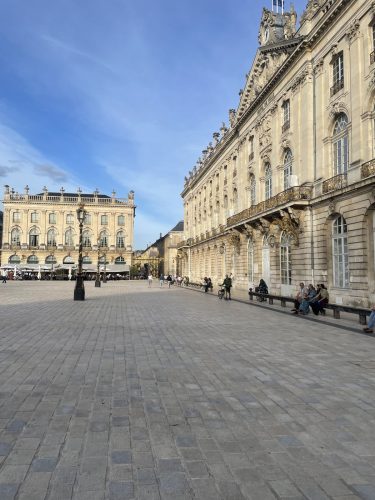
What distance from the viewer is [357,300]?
1798cm

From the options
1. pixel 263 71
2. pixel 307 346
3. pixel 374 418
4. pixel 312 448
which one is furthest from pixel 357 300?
pixel 263 71

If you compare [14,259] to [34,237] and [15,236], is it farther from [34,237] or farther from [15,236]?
[34,237]

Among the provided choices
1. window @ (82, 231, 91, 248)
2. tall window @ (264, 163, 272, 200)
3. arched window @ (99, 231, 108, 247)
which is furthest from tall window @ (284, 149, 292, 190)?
arched window @ (99, 231, 108, 247)

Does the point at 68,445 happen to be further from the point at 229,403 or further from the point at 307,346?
the point at 307,346

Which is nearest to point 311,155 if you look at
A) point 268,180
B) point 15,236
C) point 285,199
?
point 285,199

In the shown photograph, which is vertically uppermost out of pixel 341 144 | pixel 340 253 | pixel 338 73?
pixel 338 73

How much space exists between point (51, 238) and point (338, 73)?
226 ft

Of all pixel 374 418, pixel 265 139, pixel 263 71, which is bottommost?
pixel 374 418

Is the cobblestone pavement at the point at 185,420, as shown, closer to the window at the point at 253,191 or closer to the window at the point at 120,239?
the window at the point at 253,191

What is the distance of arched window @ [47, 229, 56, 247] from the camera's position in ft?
263

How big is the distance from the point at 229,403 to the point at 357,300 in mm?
A: 14565

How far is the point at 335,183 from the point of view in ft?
64.9

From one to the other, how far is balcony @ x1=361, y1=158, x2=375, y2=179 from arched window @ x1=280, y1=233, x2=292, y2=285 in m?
7.43

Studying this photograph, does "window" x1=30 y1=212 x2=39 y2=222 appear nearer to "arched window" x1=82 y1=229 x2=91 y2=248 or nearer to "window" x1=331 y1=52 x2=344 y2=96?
"arched window" x1=82 y1=229 x2=91 y2=248
